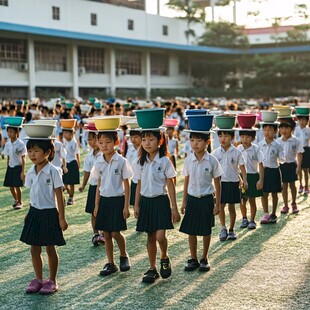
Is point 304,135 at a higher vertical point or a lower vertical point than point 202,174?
higher

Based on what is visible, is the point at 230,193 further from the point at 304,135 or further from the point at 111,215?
the point at 304,135

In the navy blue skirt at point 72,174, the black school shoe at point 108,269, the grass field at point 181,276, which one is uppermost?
the navy blue skirt at point 72,174

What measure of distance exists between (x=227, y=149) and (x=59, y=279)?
255cm

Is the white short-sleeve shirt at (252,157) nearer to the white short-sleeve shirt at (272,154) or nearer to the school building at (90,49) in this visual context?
the white short-sleeve shirt at (272,154)

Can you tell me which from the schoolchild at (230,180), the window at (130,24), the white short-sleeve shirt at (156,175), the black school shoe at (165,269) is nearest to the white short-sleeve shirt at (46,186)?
the white short-sleeve shirt at (156,175)

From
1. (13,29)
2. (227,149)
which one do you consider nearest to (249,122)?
(227,149)

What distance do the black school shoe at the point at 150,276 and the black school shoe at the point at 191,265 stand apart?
1.31 feet

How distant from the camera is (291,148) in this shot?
26.3ft

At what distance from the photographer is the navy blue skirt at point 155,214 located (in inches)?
196

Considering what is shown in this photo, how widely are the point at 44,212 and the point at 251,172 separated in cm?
326

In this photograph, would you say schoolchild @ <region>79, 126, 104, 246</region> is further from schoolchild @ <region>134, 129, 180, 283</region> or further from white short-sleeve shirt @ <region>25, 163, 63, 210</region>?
white short-sleeve shirt @ <region>25, 163, 63, 210</region>

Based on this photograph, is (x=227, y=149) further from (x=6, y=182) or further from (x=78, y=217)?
(x=6, y=182)

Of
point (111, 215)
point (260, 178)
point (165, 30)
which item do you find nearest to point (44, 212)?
point (111, 215)

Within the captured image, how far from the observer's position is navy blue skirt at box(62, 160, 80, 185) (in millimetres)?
8836
